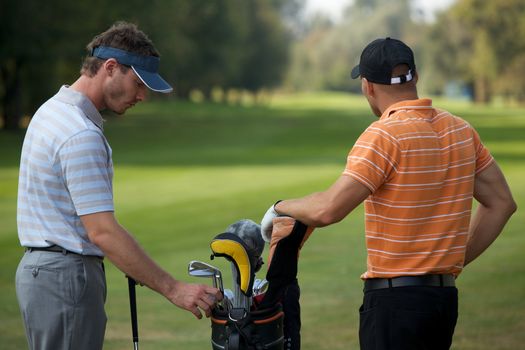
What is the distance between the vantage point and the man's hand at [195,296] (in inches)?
162

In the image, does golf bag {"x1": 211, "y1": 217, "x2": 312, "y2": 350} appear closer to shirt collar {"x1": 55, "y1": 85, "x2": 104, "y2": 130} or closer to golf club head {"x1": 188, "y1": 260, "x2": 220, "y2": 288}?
golf club head {"x1": 188, "y1": 260, "x2": 220, "y2": 288}

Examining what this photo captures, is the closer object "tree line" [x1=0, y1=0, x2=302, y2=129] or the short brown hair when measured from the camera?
the short brown hair

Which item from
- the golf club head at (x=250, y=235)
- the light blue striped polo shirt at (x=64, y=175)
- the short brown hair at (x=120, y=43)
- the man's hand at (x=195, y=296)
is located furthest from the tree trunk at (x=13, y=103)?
the golf club head at (x=250, y=235)

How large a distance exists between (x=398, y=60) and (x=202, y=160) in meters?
28.1

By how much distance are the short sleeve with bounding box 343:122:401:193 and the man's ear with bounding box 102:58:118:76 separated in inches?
41.1

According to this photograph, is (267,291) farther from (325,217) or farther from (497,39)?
(497,39)

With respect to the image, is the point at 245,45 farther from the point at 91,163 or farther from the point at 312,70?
the point at 91,163

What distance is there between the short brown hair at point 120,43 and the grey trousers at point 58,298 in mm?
779

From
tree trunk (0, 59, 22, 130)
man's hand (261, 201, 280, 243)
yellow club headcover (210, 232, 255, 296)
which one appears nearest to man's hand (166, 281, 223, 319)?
yellow club headcover (210, 232, 255, 296)

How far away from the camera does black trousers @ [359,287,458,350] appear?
4168 mm

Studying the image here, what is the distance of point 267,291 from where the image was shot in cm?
413

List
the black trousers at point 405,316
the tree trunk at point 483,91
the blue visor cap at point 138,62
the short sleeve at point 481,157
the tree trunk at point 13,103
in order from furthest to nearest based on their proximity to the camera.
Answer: the tree trunk at point 483,91 < the tree trunk at point 13,103 < the short sleeve at point 481,157 < the blue visor cap at point 138,62 < the black trousers at point 405,316

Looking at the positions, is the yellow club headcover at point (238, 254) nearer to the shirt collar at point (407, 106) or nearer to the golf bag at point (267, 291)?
the golf bag at point (267, 291)

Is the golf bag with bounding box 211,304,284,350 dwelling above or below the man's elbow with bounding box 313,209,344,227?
below
